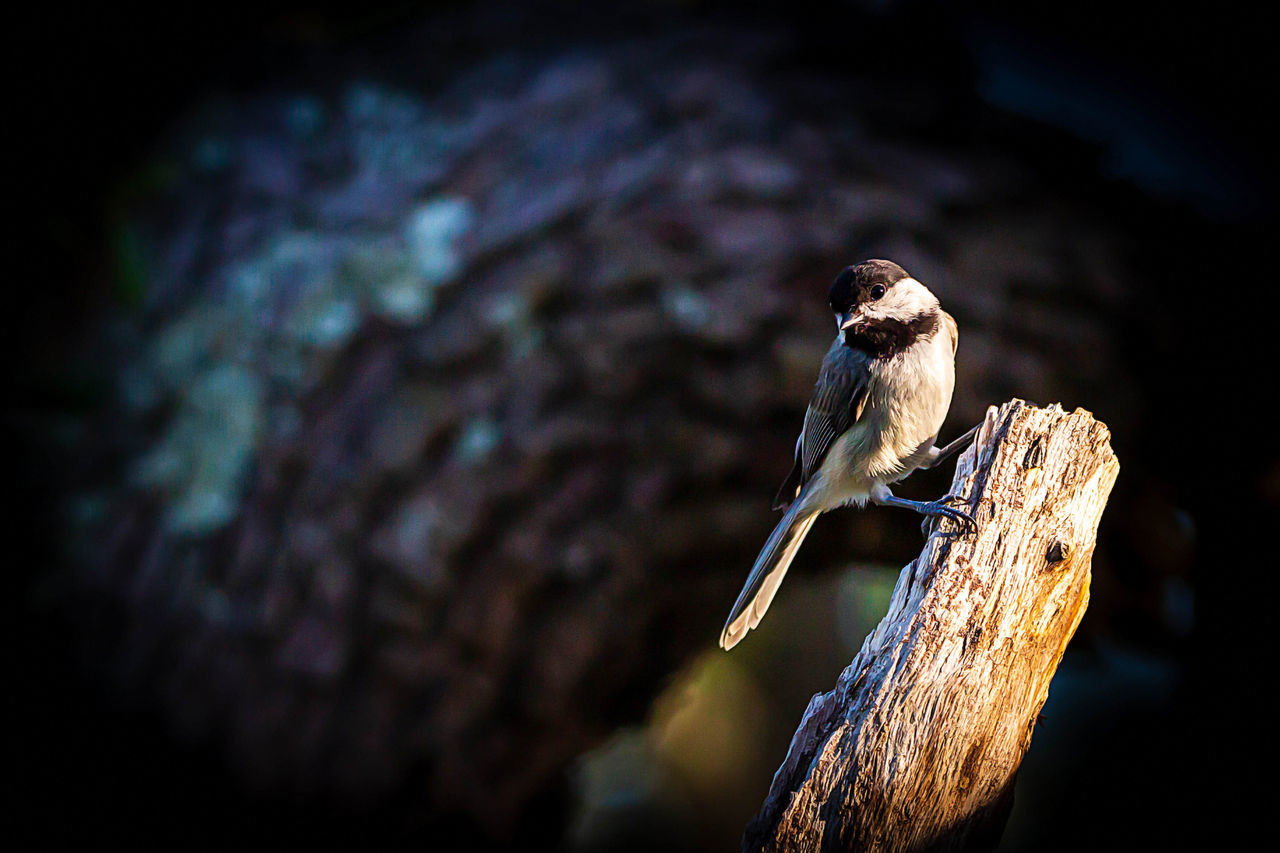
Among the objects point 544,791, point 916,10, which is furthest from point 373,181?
point 544,791

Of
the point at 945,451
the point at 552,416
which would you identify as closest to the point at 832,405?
the point at 945,451

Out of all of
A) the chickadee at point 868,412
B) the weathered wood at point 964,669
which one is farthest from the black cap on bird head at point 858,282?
the weathered wood at point 964,669

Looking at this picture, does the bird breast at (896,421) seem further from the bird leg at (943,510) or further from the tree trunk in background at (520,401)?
the tree trunk in background at (520,401)

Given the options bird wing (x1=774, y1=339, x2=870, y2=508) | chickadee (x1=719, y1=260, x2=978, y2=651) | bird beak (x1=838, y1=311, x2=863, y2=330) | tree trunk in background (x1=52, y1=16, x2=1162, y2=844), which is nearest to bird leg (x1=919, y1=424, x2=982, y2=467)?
chickadee (x1=719, y1=260, x2=978, y2=651)

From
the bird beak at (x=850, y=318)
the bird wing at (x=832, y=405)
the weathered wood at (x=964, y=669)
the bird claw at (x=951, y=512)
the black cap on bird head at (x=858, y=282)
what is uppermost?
the black cap on bird head at (x=858, y=282)

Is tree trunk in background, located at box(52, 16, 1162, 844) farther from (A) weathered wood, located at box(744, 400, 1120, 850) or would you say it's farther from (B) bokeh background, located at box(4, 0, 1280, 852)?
(A) weathered wood, located at box(744, 400, 1120, 850)

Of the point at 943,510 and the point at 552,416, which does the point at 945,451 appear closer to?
the point at 943,510

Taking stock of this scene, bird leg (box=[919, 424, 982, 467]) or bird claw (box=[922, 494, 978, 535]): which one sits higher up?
bird leg (box=[919, 424, 982, 467])

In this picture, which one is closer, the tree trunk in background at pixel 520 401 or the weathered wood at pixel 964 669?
the weathered wood at pixel 964 669

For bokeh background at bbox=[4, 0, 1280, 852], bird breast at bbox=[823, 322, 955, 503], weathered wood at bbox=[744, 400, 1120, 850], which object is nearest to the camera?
weathered wood at bbox=[744, 400, 1120, 850]
